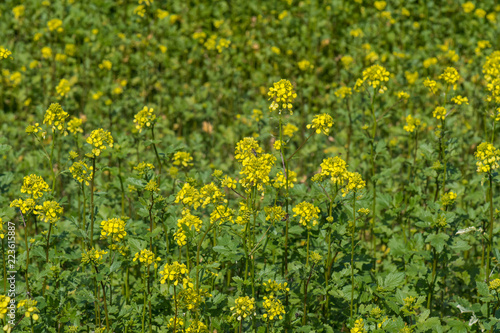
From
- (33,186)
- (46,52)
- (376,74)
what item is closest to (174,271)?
(33,186)

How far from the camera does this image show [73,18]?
29.8 feet

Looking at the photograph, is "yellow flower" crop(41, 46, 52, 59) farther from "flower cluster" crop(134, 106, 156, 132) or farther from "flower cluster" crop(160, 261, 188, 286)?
"flower cluster" crop(160, 261, 188, 286)

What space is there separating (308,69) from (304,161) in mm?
2163

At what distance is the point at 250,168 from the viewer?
304 cm

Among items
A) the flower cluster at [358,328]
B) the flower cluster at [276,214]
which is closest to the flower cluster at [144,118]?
the flower cluster at [276,214]

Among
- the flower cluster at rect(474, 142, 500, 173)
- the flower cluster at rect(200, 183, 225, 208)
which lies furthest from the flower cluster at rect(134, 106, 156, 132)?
the flower cluster at rect(474, 142, 500, 173)

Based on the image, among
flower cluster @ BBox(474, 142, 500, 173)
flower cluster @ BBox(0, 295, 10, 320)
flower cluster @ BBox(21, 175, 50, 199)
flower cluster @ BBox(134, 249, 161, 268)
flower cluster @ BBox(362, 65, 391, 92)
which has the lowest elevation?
flower cluster @ BBox(0, 295, 10, 320)

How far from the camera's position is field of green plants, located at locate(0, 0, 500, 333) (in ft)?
11.0

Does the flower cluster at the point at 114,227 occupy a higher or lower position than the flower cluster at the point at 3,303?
higher

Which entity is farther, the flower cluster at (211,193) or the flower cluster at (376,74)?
the flower cluster at (376,74)

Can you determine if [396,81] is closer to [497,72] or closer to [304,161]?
[304,161]

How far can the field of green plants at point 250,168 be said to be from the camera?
335 cm

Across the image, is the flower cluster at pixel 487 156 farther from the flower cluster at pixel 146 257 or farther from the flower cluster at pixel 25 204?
the flower cluster at pixel 25 204

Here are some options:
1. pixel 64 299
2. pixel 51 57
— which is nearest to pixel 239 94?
pixel 51 57
